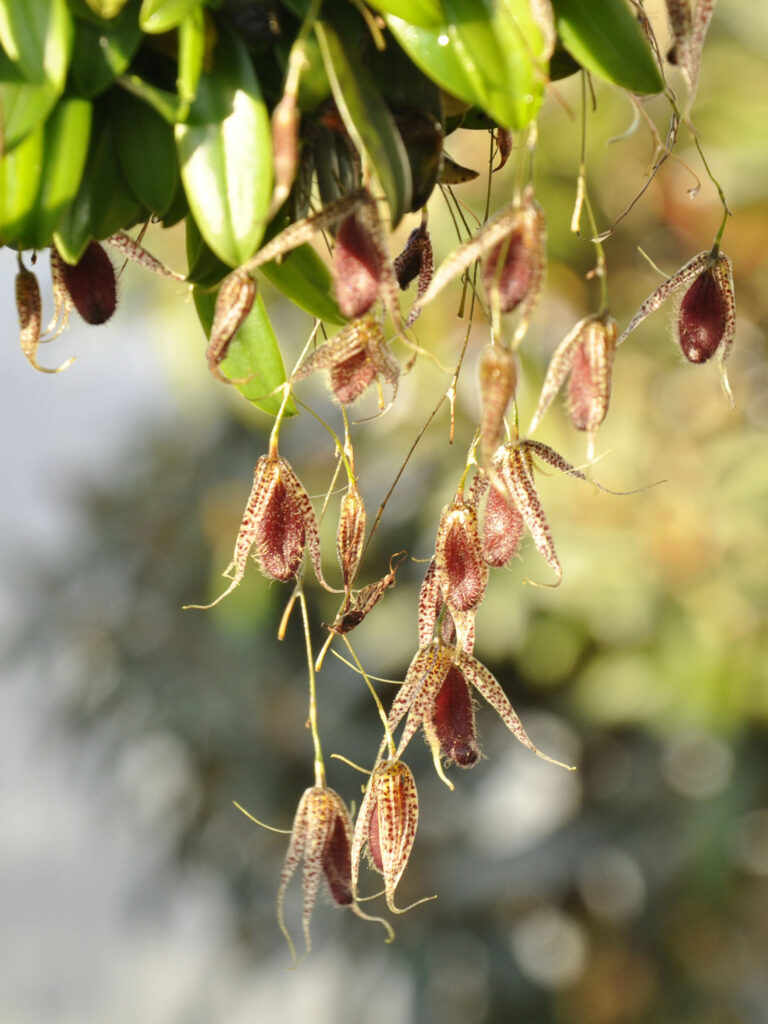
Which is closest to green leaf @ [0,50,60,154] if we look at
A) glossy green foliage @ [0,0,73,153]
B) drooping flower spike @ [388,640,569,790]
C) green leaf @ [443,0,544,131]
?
glossy green foliage @ [0,0,73,153]

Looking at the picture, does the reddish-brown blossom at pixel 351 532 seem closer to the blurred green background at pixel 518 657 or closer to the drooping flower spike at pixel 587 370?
the drooping flower spike at pixel 587 370

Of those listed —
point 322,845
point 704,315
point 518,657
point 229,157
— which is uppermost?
point 229,157

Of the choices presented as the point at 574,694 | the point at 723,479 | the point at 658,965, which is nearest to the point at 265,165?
the point at 723,479

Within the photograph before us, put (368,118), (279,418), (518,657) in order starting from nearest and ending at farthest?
(368,118) → (279,418) → (518,657)

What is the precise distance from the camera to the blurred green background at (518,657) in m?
1.72

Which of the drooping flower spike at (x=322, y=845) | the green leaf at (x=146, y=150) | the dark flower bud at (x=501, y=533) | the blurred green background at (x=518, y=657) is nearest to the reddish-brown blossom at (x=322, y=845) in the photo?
the drooping flower spike at (x=322, y=845)

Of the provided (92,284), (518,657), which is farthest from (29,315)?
(518,657)

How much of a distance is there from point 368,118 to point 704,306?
153 mm

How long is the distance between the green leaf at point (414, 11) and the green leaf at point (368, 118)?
0.02m

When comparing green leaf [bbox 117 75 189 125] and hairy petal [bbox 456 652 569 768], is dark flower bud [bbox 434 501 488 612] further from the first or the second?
green leaf [bbox 117 75 189 125]

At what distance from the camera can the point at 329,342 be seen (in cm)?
27

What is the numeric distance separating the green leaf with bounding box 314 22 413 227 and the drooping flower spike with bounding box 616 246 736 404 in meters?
0.12

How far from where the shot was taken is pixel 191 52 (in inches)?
8.7

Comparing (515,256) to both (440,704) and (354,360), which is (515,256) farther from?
(440,704)
